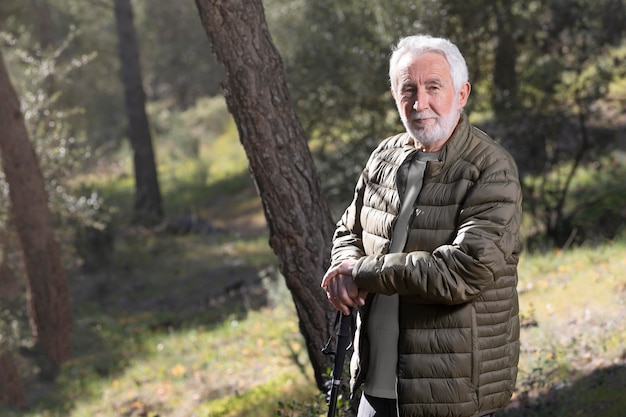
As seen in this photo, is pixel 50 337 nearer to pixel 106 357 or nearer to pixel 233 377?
pixel 106 357

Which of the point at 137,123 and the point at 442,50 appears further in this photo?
the point at 137,123

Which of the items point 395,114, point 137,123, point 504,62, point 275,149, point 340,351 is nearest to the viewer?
point 340,351

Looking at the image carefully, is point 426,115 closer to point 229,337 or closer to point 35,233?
point 229,337

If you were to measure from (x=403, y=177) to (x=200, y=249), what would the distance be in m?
14.8

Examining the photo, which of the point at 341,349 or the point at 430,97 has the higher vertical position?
the point at 430,97

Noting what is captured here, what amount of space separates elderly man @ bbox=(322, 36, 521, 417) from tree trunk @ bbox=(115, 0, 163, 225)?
1872 cm

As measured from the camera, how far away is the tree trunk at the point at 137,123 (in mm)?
21734

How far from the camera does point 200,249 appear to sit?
58.1ft

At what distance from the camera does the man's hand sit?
10.5 ft

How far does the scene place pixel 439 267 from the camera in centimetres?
293

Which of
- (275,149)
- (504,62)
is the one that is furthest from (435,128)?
(504,62)

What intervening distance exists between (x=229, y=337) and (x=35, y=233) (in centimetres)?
317

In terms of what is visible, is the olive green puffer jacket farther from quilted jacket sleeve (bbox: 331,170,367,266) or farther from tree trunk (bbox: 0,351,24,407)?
tree trunk (bbox: 0,351,24,407)

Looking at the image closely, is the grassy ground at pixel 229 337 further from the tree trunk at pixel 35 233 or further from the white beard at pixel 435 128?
the white beard at pixel 435 128
